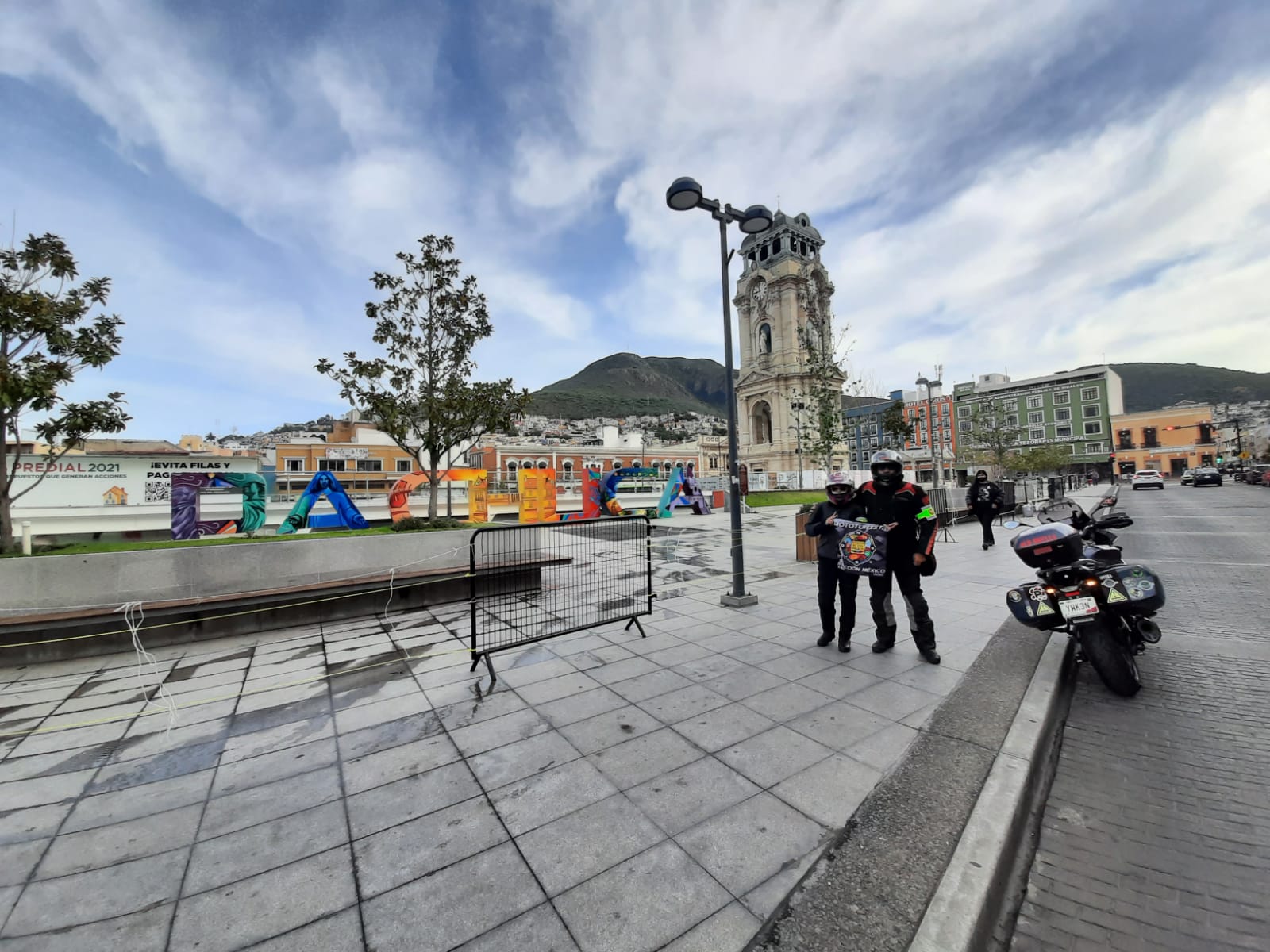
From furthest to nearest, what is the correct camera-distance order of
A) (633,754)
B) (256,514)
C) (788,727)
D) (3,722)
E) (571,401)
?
1. (571,401)
2. (256,514)
3. (3,722)
4. (788,727)
5. (633,754)

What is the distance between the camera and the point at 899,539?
5051 millimetres

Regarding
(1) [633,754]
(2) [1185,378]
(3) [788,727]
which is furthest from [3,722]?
(2) [1185,378]

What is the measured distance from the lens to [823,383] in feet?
139

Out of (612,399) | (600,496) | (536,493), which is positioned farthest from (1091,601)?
(612,399)

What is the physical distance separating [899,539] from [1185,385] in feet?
782

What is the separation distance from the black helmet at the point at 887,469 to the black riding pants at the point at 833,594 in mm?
978

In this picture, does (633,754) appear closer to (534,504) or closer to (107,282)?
(107,282)

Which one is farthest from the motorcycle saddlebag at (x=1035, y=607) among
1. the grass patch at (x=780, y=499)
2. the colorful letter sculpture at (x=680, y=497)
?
the grass patch at (x=780, y=499)

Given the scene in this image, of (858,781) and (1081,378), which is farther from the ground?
(1081,378)

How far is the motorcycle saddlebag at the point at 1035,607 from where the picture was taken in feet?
14.2

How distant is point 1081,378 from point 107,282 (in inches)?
4041

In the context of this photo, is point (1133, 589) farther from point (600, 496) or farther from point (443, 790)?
point (600, 496)

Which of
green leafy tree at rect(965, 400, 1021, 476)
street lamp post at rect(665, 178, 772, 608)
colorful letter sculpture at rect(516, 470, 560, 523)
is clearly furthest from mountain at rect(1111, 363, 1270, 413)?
street lamp post at rect(665, 178, 772, 608)

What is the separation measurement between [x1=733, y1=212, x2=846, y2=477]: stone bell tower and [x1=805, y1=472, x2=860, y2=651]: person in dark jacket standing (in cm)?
5187
